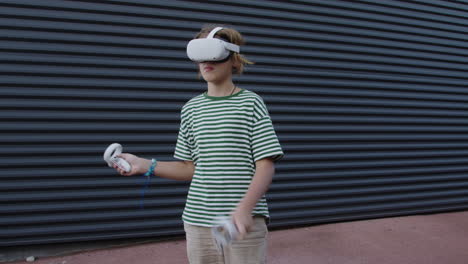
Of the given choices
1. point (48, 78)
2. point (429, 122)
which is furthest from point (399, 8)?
point (48, 78)

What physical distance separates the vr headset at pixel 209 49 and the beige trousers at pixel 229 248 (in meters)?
0.71

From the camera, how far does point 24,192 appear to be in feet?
13.4

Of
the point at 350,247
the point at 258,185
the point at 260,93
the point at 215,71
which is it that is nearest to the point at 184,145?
the point at 215,71

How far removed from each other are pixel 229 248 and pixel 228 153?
0.39 meters

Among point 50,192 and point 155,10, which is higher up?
point 155,10

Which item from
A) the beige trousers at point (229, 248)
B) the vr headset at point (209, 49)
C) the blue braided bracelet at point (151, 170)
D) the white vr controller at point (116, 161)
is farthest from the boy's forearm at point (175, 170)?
the vr headset at point (209, 49)

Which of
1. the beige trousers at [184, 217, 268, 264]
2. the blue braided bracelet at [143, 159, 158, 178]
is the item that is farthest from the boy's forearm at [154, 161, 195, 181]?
the beige trousers at [184, 217, 268, 264]

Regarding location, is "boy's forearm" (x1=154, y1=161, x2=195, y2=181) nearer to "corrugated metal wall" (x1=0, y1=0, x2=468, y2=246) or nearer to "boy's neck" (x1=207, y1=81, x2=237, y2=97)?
"boy's neck" (x1=207, y1=81, x2=237, y2=97)

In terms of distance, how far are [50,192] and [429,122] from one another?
4.94 meters

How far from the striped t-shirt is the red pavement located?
253 cm

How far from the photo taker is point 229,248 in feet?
6.12

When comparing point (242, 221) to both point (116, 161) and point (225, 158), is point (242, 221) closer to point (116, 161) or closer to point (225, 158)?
point (225, 158)

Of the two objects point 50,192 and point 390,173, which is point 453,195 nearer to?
point 390,173

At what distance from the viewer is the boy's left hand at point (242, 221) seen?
160 centimetres
